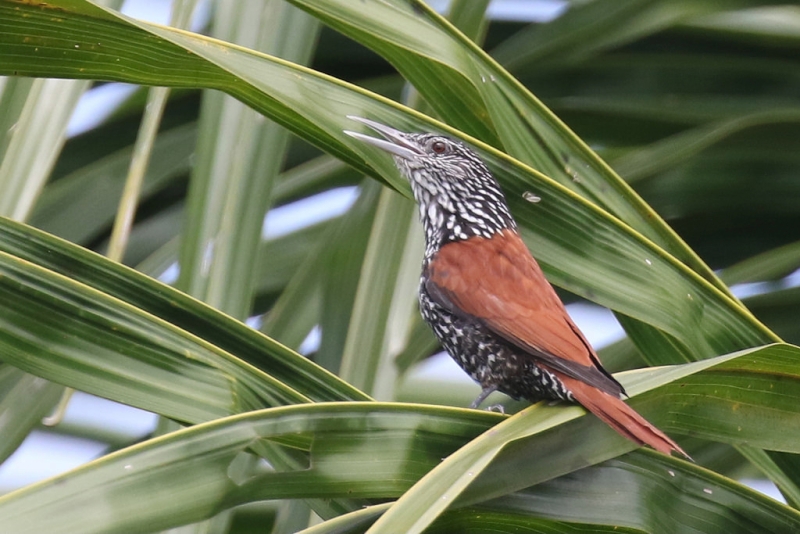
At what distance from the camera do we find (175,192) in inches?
100

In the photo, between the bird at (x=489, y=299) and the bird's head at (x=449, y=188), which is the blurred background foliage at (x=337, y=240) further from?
the bird's head at (x=449, y=188)

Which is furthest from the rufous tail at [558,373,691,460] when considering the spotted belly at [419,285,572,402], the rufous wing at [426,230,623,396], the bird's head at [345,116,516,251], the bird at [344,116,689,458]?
the bird's head at [345,116,516,251]

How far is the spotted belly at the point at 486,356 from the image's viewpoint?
1.67 metres

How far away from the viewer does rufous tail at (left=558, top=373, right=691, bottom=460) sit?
3.87 feet

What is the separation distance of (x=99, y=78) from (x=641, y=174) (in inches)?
52.0

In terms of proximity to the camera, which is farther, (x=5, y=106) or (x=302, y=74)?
(x=5, y=106)

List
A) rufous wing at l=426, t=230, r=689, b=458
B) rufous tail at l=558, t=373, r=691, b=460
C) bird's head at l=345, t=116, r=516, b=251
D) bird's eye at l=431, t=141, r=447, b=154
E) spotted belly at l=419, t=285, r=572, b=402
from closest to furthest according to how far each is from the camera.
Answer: rufous tail at l=558, t=373, r=691, b=460
rufous wing at l=426, t=230, r=689, b=458
spotted belly at l=419, t=285, r=572, b=402
bird's head at l=345, t=116, r=516, b=251
bird's eye at l=431, t=141, r=447, b=154

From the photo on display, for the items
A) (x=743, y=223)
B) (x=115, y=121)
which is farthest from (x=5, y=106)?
(x=743, y=223)

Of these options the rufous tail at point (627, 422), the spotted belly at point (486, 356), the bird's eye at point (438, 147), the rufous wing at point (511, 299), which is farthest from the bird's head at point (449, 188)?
the rufous tail at point (627, 422)

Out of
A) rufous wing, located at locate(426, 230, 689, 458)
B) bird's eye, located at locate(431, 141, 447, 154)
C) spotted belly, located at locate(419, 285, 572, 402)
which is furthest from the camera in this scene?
bird's eye, located at locate(431, 141, 447, 154)

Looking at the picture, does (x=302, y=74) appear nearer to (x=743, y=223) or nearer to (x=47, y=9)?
(x=47, y=9)

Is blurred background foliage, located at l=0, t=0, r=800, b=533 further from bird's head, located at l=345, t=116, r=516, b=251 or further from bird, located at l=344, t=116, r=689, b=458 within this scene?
bird's head, located at l=345, t=116, r=516, b=251

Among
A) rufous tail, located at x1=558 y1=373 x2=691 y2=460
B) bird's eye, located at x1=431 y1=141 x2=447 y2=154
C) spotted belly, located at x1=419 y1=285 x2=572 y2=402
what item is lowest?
rufous tail, located at x1=558 y1=373 x2=691 y2=460

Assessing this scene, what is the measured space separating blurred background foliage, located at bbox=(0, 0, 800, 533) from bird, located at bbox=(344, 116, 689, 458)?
11 centimetres
